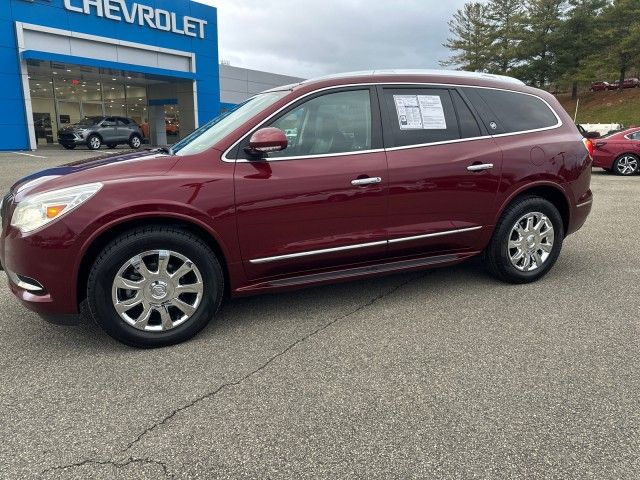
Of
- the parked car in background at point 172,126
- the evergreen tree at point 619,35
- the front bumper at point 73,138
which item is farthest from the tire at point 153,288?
the evergreen tree at point 619,35

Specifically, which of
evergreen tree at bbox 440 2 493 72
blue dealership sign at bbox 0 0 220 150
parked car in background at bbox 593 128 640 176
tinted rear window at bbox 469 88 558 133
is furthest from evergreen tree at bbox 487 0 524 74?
tinted rear window at bbox 469 88 558 133

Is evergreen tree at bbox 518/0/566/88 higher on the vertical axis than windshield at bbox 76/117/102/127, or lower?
higher

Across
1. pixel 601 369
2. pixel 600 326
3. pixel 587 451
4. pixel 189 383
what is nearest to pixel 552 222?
pixel 600 326

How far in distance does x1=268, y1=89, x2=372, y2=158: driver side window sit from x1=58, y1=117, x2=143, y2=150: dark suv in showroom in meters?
21.4

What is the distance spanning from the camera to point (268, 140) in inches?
124

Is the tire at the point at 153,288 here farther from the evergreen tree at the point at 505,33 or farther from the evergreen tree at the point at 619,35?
the evergreen tree at the point at 505,33

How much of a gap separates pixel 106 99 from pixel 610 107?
40707mm

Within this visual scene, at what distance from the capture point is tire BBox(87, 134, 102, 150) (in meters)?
23.8

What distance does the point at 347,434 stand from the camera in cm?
227

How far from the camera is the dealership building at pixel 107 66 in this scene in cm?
2122

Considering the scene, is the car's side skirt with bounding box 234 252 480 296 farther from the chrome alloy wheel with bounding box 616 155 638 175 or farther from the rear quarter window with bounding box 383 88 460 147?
the chrome alloy wheel with bounding box 616 155 638 175

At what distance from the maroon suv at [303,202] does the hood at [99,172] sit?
0.05 feet

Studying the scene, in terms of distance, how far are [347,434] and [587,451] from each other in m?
1.05

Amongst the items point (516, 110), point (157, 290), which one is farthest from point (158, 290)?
point (516, 110)
